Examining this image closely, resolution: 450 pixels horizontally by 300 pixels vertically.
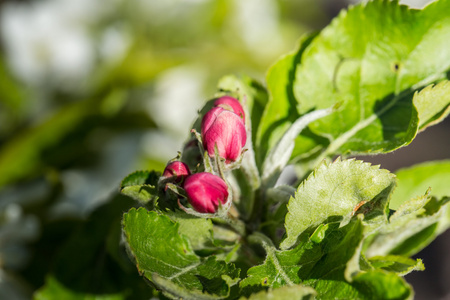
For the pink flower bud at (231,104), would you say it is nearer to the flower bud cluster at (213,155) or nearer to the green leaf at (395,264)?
the flower bud cluster at (213,155)

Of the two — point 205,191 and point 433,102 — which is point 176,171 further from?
point 433,102

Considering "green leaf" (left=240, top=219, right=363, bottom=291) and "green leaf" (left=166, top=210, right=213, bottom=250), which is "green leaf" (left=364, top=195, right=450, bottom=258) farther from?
"green leaf" (left=166, top=210, right=213, bottom=250)

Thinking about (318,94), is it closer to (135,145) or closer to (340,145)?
(340,145)

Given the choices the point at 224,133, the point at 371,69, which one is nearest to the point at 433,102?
the point at 371,69

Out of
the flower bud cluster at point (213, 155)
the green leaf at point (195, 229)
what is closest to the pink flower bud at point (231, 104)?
the flower bud cluster at point (213, 155)

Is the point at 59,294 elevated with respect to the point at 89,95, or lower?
lower

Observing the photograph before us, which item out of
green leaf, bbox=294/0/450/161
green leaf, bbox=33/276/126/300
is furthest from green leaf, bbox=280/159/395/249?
green leaf, bbox=33/276/126/300
